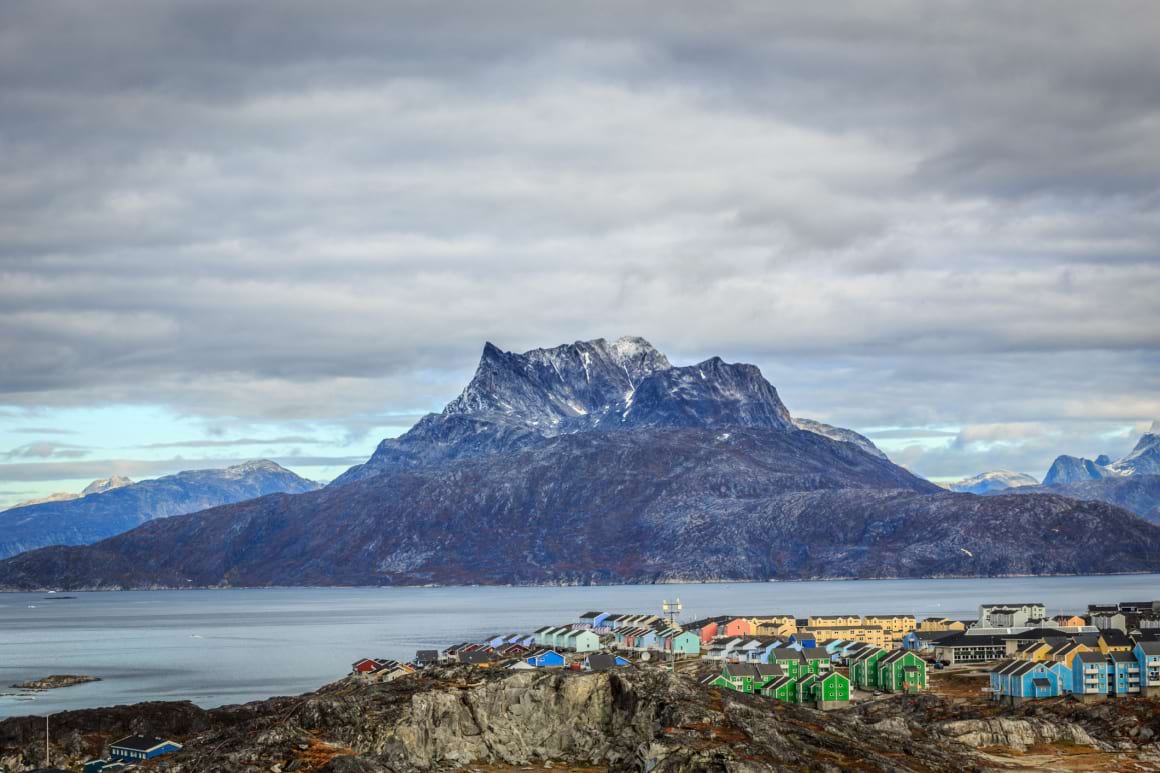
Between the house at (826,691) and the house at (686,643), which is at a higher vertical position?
the house at (686,643)

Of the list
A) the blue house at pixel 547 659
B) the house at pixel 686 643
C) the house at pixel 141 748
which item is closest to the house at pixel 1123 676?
the blue house at pixel 547 659

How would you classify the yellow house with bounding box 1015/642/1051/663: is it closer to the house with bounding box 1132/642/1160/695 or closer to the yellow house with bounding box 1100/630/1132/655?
the yellow house with bounding box 1100/630/1132/655

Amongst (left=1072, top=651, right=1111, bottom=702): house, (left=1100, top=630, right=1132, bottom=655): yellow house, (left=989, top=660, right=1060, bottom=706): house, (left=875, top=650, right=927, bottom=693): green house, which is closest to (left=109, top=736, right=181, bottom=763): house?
(left=875, top=650, right=927, bottom=693): green house

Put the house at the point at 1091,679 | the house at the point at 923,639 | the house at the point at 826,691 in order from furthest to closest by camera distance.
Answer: the house at the point at 923,639, the house at the point at 1091,679, the house at the point at 826,691

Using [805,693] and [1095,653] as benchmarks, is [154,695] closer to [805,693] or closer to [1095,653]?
[805,693]

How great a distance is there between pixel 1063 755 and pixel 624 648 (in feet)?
292

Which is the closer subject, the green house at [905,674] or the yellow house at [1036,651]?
the green house at [905,674]

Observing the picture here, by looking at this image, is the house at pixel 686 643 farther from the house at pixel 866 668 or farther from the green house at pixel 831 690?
the green house at pixel 831 690

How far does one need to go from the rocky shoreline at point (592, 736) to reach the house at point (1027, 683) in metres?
13.9

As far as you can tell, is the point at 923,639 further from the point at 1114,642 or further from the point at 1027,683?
the point at 1027,683

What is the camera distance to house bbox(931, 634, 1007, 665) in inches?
6663

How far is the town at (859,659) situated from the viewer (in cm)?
13025

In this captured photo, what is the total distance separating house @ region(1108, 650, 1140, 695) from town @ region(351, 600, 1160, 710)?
0.09m

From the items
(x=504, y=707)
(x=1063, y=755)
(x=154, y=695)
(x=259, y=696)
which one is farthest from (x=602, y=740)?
(x=154, y=695)
